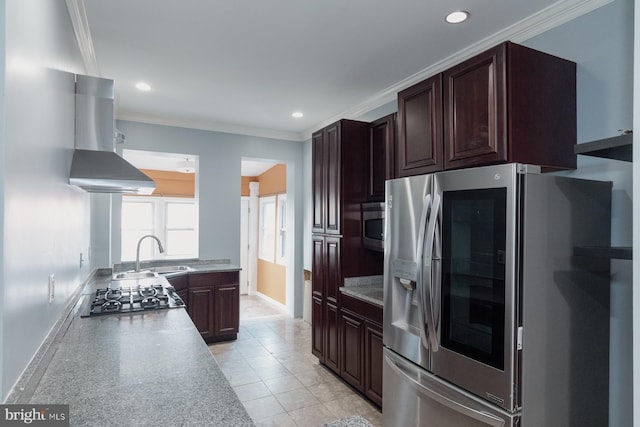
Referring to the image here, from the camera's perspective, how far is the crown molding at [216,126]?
435 centimetres

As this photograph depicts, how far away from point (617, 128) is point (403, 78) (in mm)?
1767

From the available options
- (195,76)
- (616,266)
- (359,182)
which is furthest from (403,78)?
(616,266)

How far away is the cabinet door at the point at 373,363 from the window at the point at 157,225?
4586 mm

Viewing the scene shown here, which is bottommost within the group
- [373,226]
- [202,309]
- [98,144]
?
[202,309]

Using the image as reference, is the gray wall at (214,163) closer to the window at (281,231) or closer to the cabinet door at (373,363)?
the window at (281,231)

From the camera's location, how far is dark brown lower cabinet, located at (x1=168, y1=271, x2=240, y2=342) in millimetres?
4117

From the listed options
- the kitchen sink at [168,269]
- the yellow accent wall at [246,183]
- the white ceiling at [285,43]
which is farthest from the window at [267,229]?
the white ceiling at [285,43]

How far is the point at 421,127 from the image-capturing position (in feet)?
7.64

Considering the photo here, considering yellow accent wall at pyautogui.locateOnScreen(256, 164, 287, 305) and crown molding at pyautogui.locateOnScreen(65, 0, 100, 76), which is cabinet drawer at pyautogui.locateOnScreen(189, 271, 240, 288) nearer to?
yellow accent wall at pyautogui.locateOnScreen(256, 164, 287, 305)

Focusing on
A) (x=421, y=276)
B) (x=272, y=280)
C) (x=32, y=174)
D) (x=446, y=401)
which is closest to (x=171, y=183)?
(x=272, y=280)

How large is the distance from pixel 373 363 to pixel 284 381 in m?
0.95

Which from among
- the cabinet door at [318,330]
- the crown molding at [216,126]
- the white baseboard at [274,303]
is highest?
the crown molding at [216,126]

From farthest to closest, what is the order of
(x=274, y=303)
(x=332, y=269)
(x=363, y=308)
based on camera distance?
(x=274, y=303) → (x=332, y=269) → (x=363, y=308)

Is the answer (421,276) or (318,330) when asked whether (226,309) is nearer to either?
(318,330)
